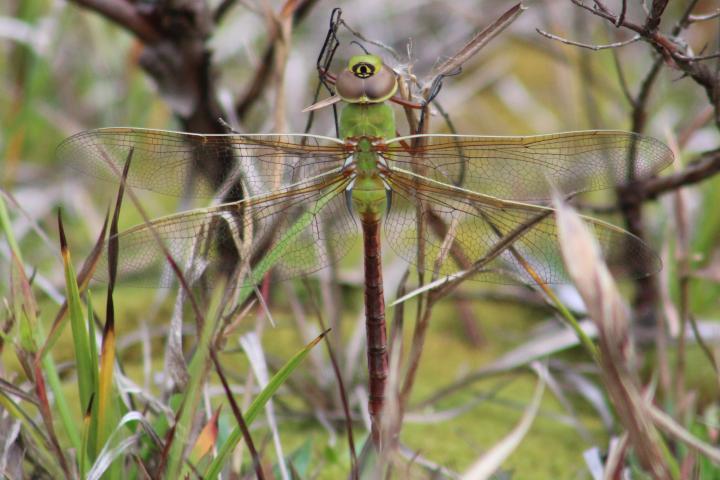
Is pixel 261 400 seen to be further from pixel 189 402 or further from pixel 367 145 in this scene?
pixel 367 145

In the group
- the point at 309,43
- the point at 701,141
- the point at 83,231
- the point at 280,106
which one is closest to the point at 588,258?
the point at 280,106

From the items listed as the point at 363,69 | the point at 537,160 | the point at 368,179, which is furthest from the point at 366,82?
the point at 537,160

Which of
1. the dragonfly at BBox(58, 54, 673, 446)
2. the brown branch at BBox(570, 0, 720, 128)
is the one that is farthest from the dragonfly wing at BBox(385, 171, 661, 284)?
the brown branch at BBox(570, 0, 720, 128)

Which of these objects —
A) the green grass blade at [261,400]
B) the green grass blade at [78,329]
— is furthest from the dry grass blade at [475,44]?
the green grass blade at [78,329]

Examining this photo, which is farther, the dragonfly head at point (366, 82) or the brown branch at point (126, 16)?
the brown branch at point (126, 16)

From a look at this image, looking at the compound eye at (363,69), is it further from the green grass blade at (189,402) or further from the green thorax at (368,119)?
the green grass blade at (189,402)
